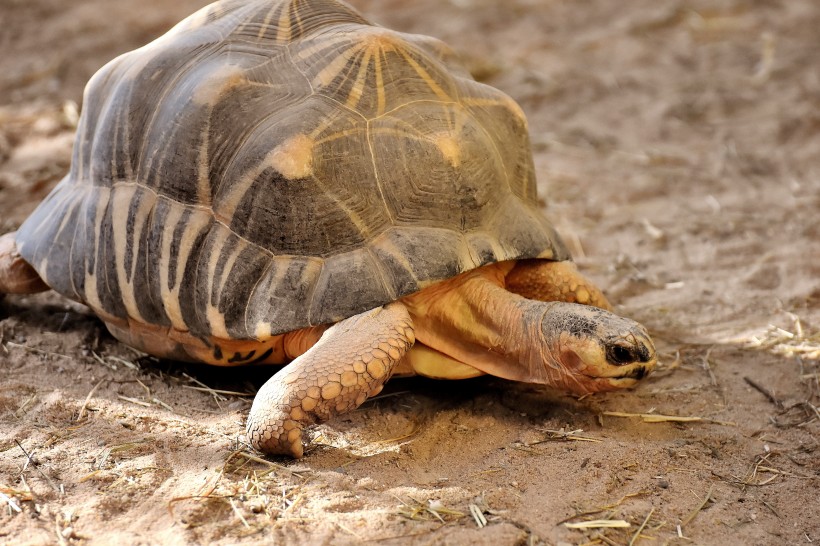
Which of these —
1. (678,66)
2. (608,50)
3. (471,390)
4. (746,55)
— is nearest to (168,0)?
(608,50)

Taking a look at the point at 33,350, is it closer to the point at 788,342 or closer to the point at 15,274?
the point at 15,274

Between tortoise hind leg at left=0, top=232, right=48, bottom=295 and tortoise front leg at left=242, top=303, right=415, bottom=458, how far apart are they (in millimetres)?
1386

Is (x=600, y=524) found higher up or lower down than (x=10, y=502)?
lower down

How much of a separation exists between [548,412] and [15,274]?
2.12 metres

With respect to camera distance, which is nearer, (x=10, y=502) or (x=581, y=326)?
(x=10, y=502)

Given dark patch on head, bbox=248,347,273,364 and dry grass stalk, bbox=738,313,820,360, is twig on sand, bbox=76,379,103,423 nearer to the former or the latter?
dark patch on head, bbox=248,347,273,364

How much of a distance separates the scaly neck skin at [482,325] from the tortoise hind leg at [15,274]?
1598 mm

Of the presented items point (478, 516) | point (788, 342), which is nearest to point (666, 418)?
point (788, 342)

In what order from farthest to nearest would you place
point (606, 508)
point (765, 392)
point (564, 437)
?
point (765, 392)
point (564, 437)
point (606, 508)

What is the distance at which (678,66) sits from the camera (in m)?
6.68

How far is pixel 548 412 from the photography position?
289cm

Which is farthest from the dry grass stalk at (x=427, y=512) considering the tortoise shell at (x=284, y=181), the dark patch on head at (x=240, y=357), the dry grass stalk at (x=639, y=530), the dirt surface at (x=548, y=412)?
the dark patch on head at (x=240, y=357)

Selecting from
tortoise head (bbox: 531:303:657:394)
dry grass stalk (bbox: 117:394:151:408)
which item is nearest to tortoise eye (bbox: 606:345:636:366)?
tortoise head (bbox: 531:303:657:394)

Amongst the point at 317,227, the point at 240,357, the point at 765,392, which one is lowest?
the point at 765,392
